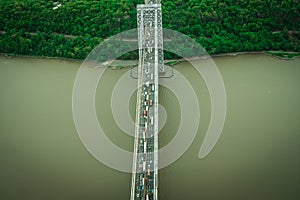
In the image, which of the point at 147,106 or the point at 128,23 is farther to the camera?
the point at 128,23

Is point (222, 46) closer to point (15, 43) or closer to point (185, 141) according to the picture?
point (185, 141)

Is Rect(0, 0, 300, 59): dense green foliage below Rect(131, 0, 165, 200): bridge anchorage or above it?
above

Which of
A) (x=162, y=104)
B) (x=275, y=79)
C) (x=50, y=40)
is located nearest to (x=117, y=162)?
(x=162, y=104)

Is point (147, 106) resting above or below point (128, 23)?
below

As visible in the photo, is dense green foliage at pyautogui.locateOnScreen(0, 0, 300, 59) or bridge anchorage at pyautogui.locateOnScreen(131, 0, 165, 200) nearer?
bridge anchorage at pyautogui.locateOnScreen(131, 0, 165, 200)

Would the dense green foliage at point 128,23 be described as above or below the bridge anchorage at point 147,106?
above
